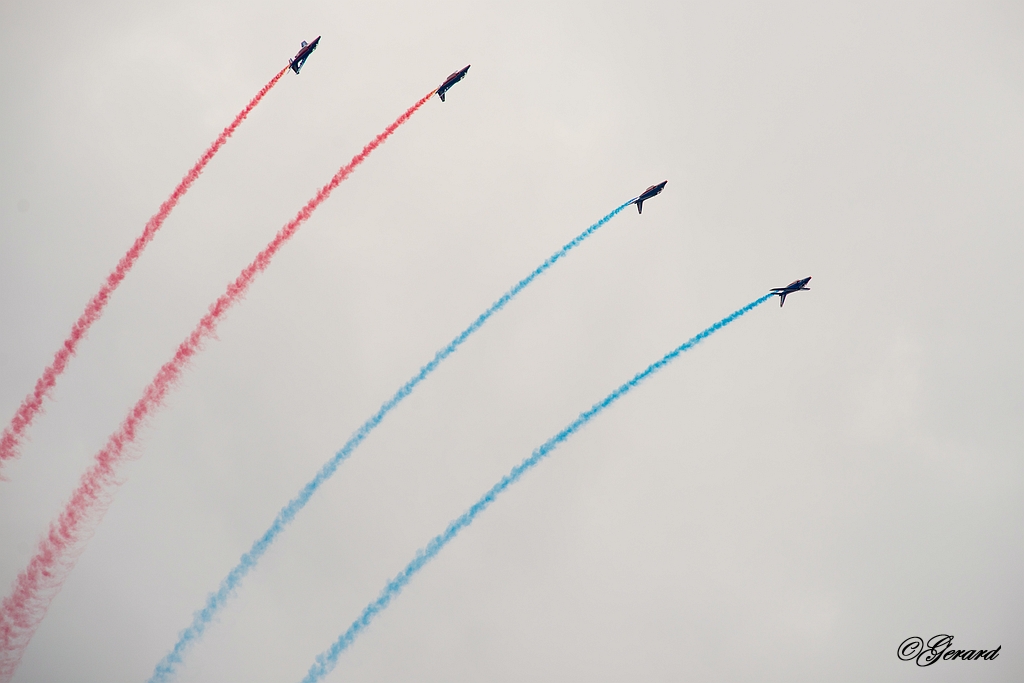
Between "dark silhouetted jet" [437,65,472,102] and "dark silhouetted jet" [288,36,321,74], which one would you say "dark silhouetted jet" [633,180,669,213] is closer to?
"dark silhouetted jet" [437,65,472,102]

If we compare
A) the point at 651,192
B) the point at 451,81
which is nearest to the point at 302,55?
the point at 451,81

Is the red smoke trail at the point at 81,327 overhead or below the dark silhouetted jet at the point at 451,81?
below

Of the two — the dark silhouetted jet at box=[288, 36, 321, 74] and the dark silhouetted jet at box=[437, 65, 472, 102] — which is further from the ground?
the dark silhouetted jet at box=[288, 36, 321, 74]

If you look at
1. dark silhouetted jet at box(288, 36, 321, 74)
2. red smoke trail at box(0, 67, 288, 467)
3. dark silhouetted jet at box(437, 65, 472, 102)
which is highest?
dark silhouetted jet at box(288, 36, 321, 74)

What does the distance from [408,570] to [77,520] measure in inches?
786

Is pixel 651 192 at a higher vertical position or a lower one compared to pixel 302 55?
lower

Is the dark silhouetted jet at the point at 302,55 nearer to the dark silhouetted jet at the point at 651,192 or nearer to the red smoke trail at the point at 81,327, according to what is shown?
the red smoke trail at the point at 81,327

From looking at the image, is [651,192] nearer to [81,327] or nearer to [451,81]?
[451,81]

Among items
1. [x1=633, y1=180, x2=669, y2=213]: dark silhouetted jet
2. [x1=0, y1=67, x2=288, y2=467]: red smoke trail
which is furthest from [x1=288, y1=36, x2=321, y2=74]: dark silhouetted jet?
[x1=633, y1=180, x2=669, y2=213]: dark silhouetted jet

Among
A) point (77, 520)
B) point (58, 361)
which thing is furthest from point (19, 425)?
point (77, 520)

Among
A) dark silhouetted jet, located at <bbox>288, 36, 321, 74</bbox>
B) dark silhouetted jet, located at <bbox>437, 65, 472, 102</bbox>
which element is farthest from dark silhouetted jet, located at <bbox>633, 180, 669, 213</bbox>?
dark silhouetted jet, located at <bbox>288, 36, 321, 74</bbox>

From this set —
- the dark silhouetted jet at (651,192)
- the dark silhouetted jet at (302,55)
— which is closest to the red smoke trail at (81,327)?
the dark silhouetted jet at (302,55)

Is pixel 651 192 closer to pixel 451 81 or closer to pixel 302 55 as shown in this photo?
pixel 451 81

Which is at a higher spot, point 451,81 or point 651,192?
point 451,81
